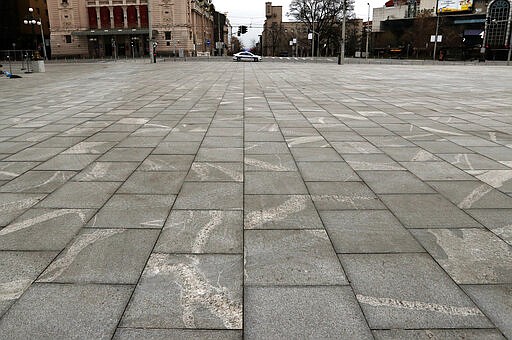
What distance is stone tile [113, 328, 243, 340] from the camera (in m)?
2.72

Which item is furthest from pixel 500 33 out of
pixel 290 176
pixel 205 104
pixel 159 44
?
pixel 290 176

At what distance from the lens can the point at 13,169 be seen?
655cm

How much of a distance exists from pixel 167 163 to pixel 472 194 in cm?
427

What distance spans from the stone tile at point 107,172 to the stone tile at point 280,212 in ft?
6.62

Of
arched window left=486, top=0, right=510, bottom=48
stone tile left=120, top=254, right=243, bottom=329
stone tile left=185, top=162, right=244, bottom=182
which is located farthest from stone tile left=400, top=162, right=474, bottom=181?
arched window left=486, top=0, right=510, bottom=48

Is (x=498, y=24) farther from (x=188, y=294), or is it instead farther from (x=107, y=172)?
(x=188, y=294)

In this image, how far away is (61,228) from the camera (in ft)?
14.3

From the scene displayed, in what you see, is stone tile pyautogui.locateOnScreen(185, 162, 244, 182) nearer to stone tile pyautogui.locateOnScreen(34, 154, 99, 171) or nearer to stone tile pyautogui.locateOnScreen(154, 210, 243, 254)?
stone tile pyautogui.locateOnScreen(154, 210, 243, 254)

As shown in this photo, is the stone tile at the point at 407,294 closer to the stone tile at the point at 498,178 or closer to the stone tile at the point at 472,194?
the stone tile at the point at 472,194

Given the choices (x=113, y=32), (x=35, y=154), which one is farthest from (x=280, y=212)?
(x=113, y=32)

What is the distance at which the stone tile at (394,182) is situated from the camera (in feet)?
18.1

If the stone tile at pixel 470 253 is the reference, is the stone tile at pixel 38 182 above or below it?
above

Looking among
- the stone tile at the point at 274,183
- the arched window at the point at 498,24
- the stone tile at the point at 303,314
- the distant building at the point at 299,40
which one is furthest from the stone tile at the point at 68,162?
the arched window at the point at 498,24

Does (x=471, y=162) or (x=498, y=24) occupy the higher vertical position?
(x=498, y=24)
